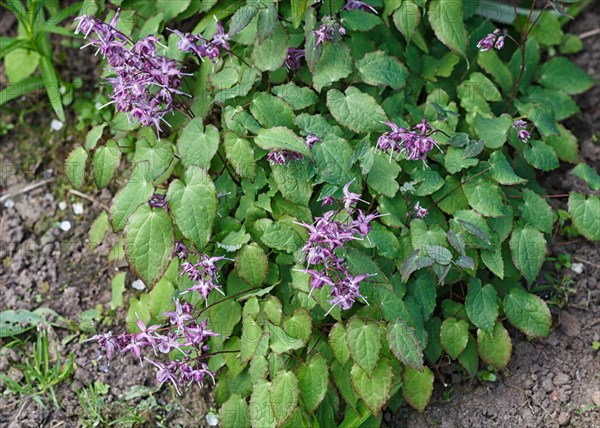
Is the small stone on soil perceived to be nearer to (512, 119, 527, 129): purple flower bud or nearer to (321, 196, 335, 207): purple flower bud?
(512, 119, 527, 129): purple flower bud

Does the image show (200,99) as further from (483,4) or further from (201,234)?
(483,4)

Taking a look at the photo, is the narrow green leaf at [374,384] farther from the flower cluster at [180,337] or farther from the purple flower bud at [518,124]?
the purple flower bud at [518,124]

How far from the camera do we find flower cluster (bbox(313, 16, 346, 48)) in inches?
107

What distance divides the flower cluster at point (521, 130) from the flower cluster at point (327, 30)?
773 millimetres

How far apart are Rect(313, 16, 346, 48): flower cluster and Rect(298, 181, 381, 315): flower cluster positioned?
0.64 meters

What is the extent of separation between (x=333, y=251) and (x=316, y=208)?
0.54m


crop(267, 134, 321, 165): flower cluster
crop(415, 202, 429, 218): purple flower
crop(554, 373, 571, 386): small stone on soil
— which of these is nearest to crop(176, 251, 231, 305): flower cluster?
crop(267, 134, 321, 165): flower cluster

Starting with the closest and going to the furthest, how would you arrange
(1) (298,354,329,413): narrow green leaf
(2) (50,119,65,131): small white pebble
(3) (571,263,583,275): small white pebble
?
(1) (298,354,329,413): narrow green leaf < (3) (571,263,583,275): small white pebble < (2) (50,119,65,131): small white pebble

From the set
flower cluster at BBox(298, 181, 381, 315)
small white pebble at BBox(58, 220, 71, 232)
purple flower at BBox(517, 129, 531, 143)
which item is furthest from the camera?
small white pebble at BBox(58, 220, 71, 232)

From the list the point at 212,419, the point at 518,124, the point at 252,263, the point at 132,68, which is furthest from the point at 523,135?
the point at 212,419

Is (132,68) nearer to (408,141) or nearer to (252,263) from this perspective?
(252,263)

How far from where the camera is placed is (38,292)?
3273mm

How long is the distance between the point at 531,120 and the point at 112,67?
1.70 m

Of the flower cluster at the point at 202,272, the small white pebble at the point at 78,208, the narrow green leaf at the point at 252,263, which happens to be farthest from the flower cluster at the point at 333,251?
the small white pebble at the point at 78,208
